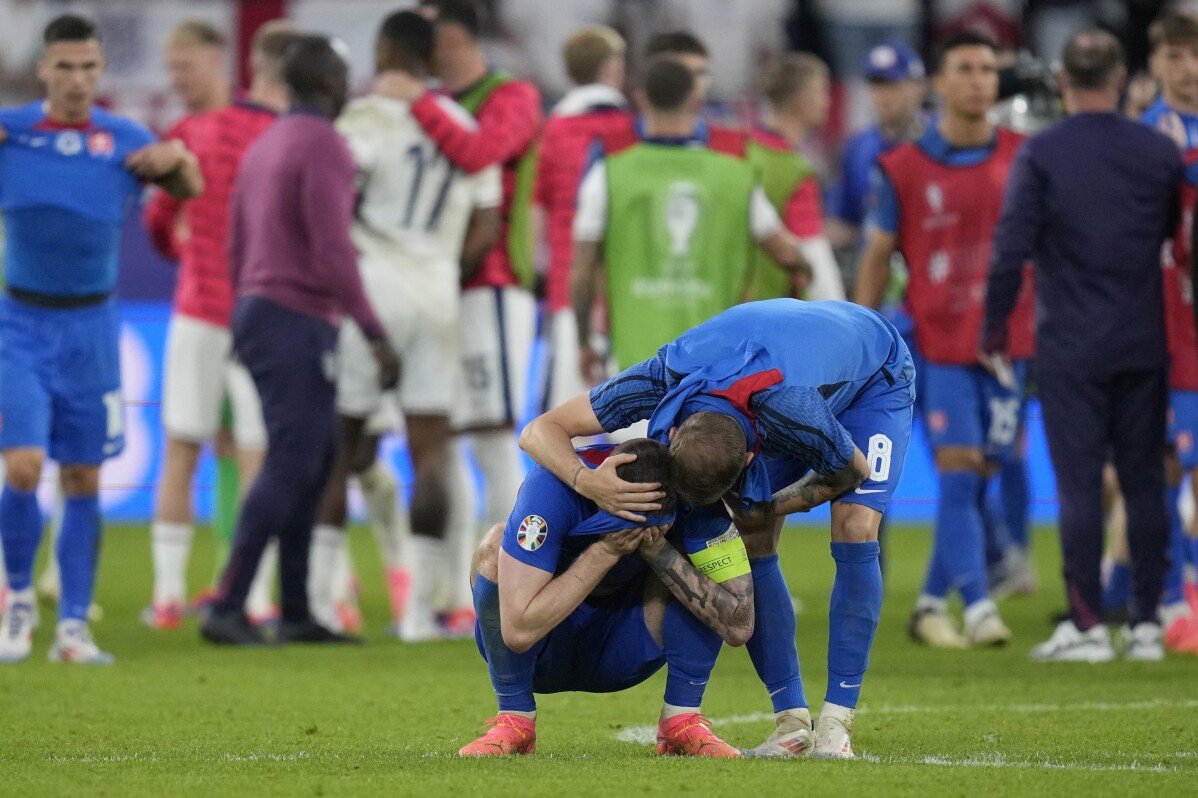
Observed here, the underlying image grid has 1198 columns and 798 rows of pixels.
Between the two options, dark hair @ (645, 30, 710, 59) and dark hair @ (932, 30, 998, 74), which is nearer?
dark hair @ (932, 30, 998, 74)

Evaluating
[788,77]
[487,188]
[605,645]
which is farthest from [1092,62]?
[605,645]

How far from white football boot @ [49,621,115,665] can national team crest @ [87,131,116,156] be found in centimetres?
176

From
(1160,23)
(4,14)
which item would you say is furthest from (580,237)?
(4,14)

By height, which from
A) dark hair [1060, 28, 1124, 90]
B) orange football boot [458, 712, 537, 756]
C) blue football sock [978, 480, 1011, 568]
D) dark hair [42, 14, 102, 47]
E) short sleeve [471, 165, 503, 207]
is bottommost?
blue football sock [978, 480, 1011, 568]

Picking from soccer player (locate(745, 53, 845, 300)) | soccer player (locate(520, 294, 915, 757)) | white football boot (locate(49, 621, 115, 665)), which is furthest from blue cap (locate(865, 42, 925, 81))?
soccer player (locate(520, 294, 915, 757))

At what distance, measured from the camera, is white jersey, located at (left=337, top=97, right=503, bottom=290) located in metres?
8.64

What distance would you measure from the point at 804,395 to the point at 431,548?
4.14 m

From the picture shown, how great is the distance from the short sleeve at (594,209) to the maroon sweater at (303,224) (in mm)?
906

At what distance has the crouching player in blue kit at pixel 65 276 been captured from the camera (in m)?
7.48

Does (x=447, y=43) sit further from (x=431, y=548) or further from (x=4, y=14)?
(x=4, y=14)

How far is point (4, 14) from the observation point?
19.0 meters

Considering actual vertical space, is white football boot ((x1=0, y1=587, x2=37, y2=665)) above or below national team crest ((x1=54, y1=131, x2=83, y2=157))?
below

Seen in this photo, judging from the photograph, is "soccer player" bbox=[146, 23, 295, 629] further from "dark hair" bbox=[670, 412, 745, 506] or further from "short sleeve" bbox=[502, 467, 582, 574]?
"dark hair" bbox=[670, 412, 745, 506]

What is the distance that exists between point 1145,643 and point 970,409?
51.4 inches
